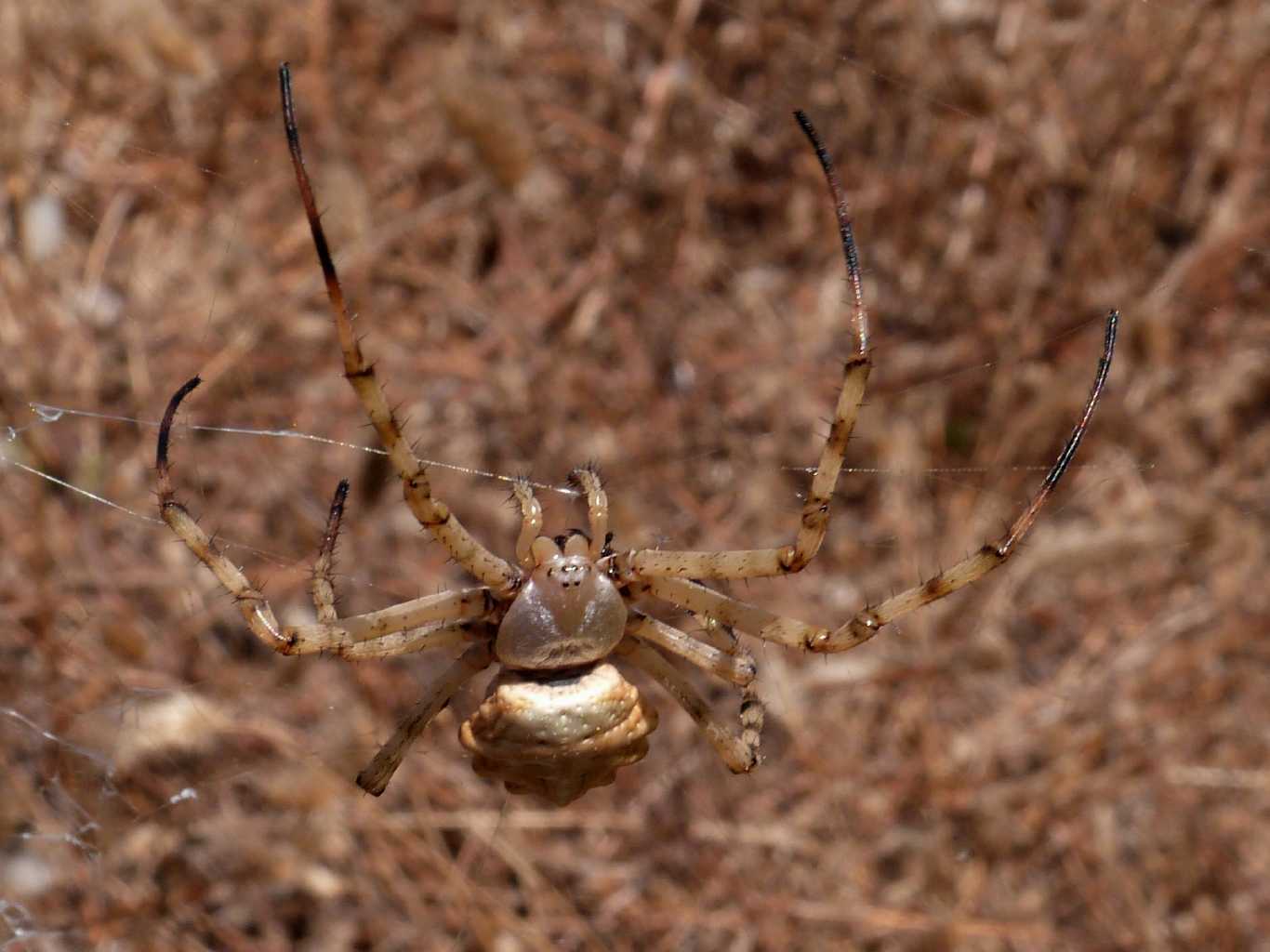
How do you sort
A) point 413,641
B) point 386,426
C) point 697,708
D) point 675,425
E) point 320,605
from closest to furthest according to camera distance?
1. point 386,426
2. point 320,605
3. point 413,641
4. point 697,708
5. point 675,425

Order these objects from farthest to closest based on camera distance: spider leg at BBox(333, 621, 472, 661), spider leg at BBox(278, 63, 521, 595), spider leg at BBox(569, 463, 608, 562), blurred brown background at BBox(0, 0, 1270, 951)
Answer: blurred brown background at BBox(0, 0, 1270, 951) → spider leg at BBox(333, 621, 472, 661) → spider leg at BBox(569, 463, 608, 562) → spider leg at BBox(278, 63, 521, 595)

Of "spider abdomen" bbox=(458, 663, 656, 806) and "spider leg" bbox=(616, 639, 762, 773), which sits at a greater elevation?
"spider leg" bbox=(616, 639, 762, 773)

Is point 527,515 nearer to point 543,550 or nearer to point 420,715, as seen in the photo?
point 543,550

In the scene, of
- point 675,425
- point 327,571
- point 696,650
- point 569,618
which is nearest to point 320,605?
point 327,571

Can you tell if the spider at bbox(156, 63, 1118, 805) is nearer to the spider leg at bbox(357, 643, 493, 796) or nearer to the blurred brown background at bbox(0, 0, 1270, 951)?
the spider leg at bbox(357, 643, 493, 796)

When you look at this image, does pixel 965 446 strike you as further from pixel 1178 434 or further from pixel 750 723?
pixel 750 723

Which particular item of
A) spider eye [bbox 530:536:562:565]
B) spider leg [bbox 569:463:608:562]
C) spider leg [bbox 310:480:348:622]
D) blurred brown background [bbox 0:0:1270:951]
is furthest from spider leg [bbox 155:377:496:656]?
blurred brown background [bbox 0:0:1270:951]
